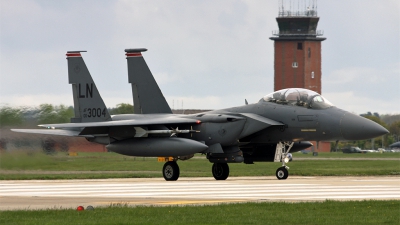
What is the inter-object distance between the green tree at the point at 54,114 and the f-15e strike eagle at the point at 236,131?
6.64 ft

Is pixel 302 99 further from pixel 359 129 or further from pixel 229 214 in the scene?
pixel 229 214

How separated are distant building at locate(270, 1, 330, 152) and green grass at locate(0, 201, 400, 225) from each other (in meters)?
86.8

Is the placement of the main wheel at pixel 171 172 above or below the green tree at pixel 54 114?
below

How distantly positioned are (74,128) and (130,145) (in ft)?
8.29

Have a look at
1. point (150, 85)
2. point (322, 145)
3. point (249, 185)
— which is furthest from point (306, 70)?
point (249, 185)

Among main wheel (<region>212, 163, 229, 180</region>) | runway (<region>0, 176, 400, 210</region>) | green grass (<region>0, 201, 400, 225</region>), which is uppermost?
green grass (<region>0, 201, 400, 225</region>)

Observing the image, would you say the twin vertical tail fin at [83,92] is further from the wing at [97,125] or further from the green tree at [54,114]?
the green tree at [54,114]

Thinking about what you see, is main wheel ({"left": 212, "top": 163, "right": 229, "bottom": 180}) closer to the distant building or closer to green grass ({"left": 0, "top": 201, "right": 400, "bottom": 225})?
green grass ({"left": 0, "top": 201, "right": 400, "bottom": 225})

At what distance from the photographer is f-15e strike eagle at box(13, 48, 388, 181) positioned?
2380 cm

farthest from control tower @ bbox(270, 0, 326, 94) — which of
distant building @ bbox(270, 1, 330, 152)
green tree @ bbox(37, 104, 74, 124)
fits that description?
green tree @ bbox(37, 104, 74, 124)

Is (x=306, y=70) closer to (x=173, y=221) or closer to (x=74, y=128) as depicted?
(x=74, y=128)

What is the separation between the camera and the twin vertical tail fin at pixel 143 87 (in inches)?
1095

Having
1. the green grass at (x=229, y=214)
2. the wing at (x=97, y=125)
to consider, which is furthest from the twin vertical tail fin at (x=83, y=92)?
the green grass at (x=229, y=214)

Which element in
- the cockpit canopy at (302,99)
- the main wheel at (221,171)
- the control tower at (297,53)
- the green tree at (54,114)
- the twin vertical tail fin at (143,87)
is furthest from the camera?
the control tower at (297,53)
